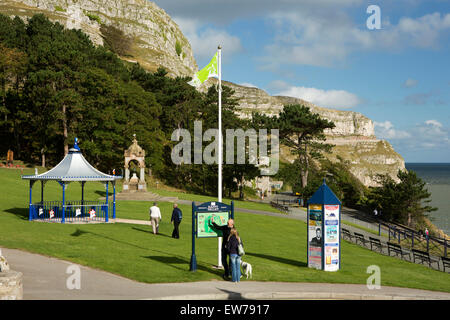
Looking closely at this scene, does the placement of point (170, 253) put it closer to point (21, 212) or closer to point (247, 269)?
point (247, 269)

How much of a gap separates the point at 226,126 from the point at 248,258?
52.2 metres

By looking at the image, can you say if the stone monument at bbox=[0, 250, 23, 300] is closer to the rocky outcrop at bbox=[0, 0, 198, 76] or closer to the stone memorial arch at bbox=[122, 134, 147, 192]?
the stone memorial arch at bbox=[122, 134, 147, 192]

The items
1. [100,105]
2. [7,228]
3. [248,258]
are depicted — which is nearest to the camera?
[248,258]

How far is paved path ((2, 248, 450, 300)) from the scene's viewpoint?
10656mm

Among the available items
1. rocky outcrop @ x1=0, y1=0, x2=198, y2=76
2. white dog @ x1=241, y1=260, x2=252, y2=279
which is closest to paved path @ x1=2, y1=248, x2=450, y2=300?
white dog @ x1=241, y1=260, x2=252, y2=279

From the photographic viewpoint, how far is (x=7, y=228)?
774 inches

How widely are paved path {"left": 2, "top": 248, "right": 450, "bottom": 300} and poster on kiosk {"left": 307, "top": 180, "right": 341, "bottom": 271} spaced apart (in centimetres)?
272

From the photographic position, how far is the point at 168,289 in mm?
11461

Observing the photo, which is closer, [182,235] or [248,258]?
[248,258]

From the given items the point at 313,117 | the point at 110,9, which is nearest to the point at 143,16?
the point at 110,9

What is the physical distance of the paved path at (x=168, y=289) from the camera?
1066 cm

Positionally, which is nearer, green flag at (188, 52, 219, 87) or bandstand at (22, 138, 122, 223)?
green flag at (188, 52, 219, 87)
